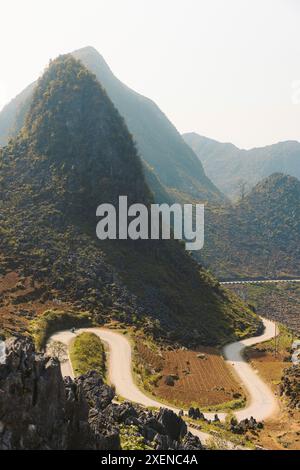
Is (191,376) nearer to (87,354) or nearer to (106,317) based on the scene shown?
(87,354)

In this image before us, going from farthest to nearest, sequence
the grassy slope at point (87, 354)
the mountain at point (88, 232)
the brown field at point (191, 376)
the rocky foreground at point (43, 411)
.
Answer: the mountain at point (88, 232) < the brown field at point (191, 376) < the grassy slope at point (87, 354) < the rocky foreground at point (43, 411)

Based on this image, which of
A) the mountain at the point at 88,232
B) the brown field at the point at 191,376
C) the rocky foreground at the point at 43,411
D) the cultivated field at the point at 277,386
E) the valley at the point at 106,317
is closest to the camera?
the rocky foreground at the point at 43,411

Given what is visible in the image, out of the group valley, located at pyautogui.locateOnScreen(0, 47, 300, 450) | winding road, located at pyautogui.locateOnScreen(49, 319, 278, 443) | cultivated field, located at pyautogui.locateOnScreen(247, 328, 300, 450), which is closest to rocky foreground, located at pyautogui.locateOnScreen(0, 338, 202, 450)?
valley, located at pyautogui.locateOnScreen(0, 47, 300, 450)

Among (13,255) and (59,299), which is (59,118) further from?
(59,299)

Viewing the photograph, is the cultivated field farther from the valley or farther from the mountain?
the mountain

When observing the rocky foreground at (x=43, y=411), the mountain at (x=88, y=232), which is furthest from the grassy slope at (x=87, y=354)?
the rocky foreground at (x=43, y=411)

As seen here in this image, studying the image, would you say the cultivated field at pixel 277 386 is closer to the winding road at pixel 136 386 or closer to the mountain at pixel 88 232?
the winding road at pixel 136 386
